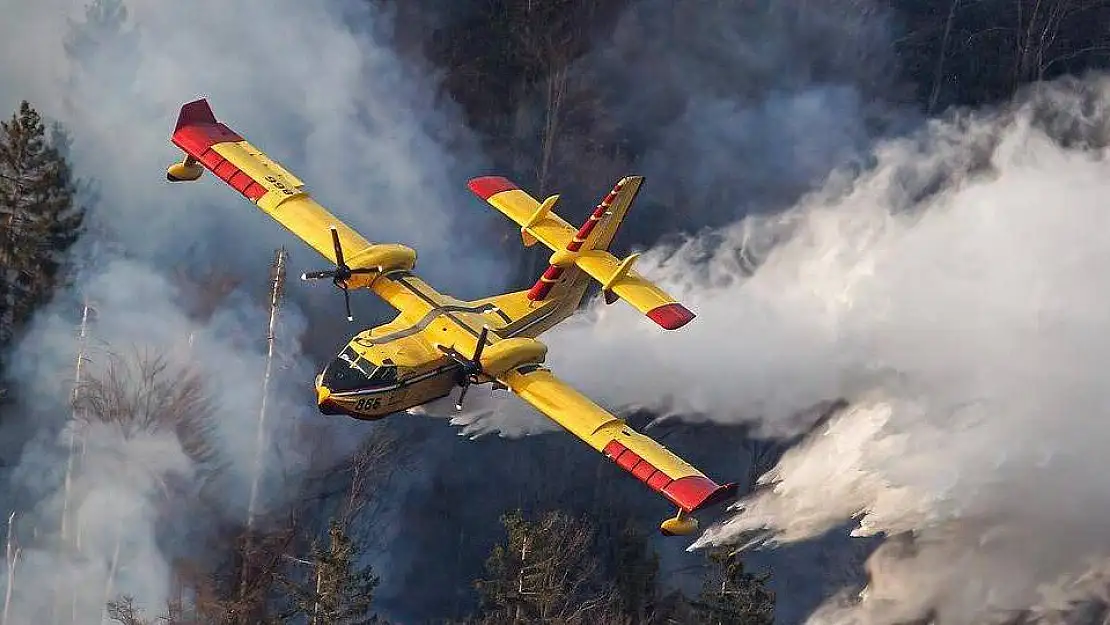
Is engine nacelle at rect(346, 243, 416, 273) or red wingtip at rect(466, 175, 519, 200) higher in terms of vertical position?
red wingtip at rect(466, 175, 519, 200)

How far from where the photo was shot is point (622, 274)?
164 ft

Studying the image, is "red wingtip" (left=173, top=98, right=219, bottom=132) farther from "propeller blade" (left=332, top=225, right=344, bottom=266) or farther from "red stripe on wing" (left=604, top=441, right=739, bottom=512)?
"red stripe on wing" (left=604, top=441, right=739, bottom=512)

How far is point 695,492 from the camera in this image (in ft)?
151

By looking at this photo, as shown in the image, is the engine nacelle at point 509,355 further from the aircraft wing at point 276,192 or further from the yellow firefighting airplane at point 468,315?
the aircraft wing at point 276,192

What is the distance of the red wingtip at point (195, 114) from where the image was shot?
5478 cm

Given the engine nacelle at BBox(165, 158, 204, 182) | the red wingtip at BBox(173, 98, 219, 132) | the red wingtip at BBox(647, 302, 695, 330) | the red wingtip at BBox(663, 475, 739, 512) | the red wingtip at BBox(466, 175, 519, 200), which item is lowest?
the red wingtip at BBox(663, 475, 739, 512)

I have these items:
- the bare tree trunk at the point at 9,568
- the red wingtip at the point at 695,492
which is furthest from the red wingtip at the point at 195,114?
the red wingtip at the point at 695,492

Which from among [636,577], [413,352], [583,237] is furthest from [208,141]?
[636,577]

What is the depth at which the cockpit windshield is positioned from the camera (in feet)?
157

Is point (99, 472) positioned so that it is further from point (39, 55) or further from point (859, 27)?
point (859, 27)

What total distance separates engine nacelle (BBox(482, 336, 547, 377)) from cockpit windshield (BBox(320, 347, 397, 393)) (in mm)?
2240

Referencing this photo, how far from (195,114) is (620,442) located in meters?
15.8

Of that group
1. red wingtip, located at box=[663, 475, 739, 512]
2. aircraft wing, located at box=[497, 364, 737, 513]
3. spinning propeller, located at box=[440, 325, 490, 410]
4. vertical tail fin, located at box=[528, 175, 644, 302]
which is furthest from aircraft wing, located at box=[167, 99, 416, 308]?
red wingtip, located at box=[663, 475, 739, 512]

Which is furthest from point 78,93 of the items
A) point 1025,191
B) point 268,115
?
point 1025,191
